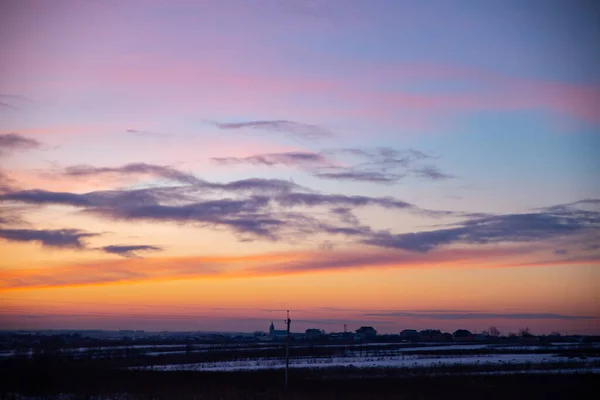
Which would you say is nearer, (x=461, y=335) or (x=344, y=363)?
(x=344, y=363)

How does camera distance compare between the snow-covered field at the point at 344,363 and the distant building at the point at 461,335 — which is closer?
the snow-covered field at the point at 344,363

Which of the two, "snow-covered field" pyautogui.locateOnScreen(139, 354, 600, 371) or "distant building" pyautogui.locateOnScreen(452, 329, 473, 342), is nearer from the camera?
"snow-covered field" pyautogui.locateOnScreen(139, 354, 600, 371)

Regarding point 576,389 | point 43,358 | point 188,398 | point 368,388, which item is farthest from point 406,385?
point 43,358

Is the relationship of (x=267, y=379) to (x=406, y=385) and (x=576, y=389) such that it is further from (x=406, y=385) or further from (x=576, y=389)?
(x=576, y=389)

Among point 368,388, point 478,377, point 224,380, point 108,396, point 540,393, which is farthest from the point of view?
point 478,377

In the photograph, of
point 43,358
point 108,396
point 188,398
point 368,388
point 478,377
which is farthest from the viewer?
point 43,358

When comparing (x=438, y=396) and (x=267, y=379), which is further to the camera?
(x=267, y=379)

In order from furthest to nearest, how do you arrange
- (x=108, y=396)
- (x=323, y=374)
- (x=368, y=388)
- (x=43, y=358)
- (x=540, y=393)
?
(x=43, y=358) < (x=323, y=374) < (x=368, y=388) < (x=540, y=393) < (x=108, y=396)

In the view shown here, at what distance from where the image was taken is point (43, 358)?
179 ft

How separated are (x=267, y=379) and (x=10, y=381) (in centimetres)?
1524

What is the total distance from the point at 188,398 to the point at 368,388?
1152 cm

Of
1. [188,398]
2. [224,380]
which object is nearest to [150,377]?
[224,380]

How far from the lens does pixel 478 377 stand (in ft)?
139

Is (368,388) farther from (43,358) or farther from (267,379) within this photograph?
(43,358)
